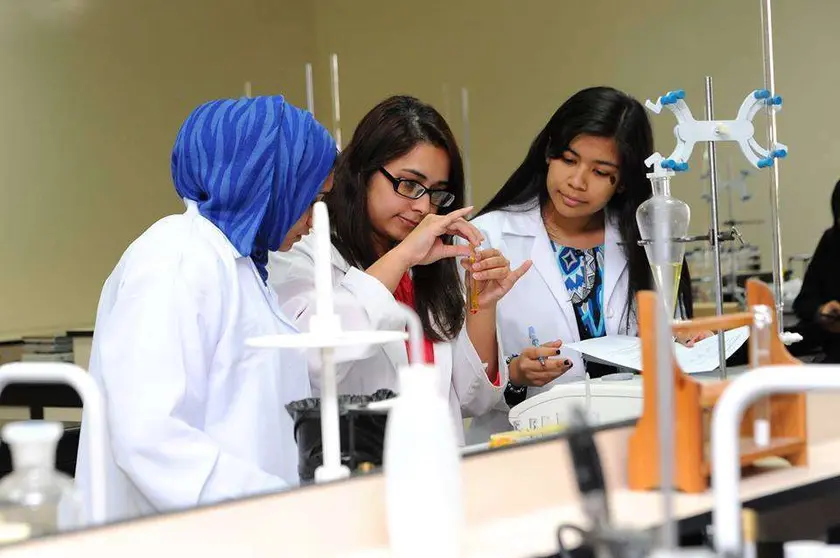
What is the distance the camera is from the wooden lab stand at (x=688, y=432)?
134 centimetres

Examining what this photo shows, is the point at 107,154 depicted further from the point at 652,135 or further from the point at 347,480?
the point at 652,135

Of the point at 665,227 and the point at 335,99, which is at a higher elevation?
the point at 335,99

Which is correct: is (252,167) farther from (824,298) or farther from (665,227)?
(824,298)

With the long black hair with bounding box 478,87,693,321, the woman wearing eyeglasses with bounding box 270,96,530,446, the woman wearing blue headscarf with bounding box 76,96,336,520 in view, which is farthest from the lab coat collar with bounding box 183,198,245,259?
the long black hair with bounding box 478,87,693,321

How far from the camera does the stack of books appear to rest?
1.44 meters

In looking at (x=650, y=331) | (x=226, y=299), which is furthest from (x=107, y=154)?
(x=650, y=331)

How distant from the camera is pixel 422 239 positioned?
168 centimetres

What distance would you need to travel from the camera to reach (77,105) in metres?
1.52

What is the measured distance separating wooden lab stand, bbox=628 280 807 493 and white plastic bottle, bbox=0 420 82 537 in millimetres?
631

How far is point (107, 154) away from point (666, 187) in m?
0.93

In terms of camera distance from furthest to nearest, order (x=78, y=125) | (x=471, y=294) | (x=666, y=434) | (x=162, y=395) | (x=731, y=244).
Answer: (x=731, y=244), (x=471, y=294), (x=78, y=125), (x=162, y=395), (x=666, y=434)

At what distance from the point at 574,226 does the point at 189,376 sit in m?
0.84

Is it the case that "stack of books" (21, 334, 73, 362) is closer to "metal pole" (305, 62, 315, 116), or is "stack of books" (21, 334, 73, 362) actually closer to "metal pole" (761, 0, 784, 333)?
"metal pole" (305, 62, 315, 116)

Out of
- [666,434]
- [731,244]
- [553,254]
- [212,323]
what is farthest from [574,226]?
[666,434]
